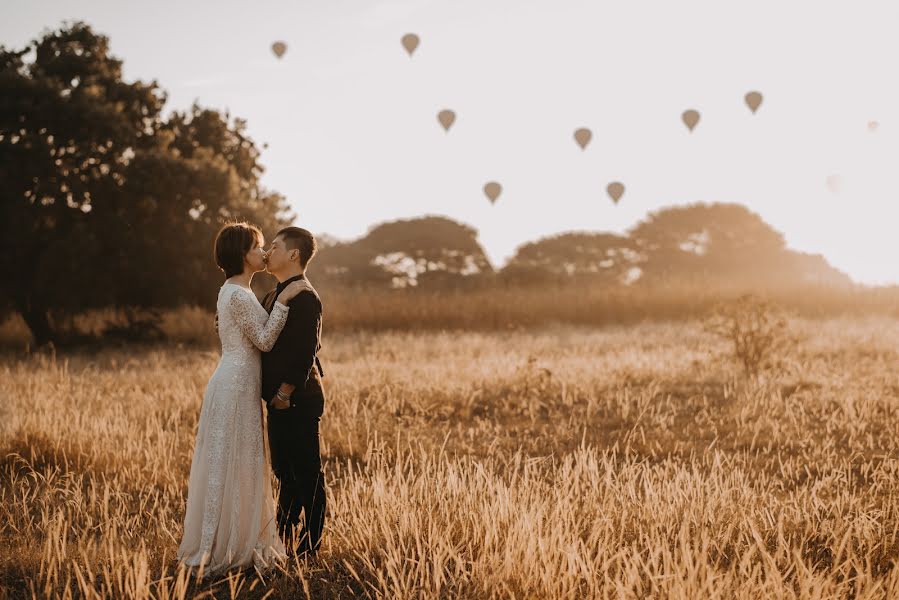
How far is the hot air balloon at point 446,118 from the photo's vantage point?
2006 centimetres

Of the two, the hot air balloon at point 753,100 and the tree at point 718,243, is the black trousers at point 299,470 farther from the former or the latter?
the tree at point 718,243

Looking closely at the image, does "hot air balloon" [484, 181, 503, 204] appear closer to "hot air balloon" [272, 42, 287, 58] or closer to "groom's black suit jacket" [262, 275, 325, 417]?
"hot air balloon" [272, 42, 287, 58]

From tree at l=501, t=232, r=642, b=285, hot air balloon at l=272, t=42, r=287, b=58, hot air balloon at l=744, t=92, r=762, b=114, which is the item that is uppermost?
hot air balloon at l=272, t=42, r=287, b=58

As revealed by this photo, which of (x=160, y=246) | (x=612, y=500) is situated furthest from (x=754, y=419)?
(x=160, y=246)

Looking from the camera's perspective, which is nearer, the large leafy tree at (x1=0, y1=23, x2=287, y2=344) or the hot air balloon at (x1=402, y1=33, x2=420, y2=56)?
the large leafy tree at (x1=0, y1=23, x2=287, y2=344)

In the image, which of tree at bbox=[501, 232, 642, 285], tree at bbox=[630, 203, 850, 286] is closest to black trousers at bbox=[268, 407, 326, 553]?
tree at bbox=[501, 232, 642, 285]

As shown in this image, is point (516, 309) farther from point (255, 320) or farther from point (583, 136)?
point (255, 320)

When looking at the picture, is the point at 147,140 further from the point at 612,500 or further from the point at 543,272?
the point at 543,272

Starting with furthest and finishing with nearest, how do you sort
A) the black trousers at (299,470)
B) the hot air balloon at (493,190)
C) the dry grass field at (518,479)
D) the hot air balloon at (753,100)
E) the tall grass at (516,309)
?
the hot air balloon at (493,190) < the hot air balloon at (753,100) < the tall grass at (516,309) < the black trousers at (299,470) < the dry grass field at (518,479)

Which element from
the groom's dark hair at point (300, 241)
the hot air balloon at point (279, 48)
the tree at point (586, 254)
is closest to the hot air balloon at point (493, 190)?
the hot air balloon at point (279, 48)

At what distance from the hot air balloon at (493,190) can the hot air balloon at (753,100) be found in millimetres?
7745

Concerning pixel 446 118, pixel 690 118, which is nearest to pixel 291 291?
pixel 446 118

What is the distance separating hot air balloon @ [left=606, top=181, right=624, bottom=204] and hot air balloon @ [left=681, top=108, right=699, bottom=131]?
14.5 ft

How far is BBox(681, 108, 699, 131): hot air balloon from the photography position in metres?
20.6
